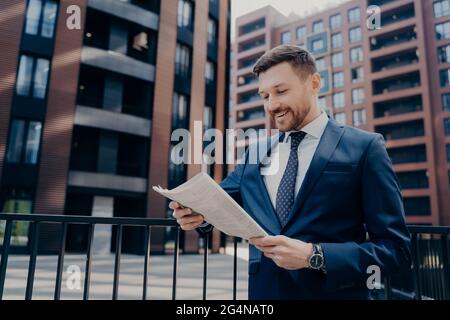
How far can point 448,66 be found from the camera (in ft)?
124

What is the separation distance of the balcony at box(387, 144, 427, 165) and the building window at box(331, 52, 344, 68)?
42.6 ft

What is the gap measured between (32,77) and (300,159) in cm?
2006

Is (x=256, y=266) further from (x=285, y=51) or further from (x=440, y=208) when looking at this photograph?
(x=440, y=208)

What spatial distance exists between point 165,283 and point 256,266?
9553mm

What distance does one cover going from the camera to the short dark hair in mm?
1835

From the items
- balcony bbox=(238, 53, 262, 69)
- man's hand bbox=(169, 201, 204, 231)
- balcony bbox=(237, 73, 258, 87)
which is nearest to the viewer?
man's hand bbox=(169, 201, 204, 231)

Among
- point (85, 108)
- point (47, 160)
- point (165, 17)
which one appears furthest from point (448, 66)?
point (47, 160)

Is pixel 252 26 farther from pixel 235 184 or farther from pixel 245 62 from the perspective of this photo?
pixel 235 184

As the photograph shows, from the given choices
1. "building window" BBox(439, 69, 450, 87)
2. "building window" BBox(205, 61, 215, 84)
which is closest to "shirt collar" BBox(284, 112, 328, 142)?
"building window" BBox(205, 61, 215, 84)

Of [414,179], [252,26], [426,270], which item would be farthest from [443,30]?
[426,270]

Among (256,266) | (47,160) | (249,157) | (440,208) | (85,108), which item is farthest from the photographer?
(440,208)

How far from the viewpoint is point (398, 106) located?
41562 millimetres

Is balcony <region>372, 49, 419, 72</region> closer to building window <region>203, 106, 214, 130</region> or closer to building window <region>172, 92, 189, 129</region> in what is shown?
building window <region>203, 106, 214, 130</region>

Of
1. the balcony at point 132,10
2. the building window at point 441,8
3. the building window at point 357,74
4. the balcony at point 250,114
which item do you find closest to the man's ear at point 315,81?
the balcony at point 132,10
